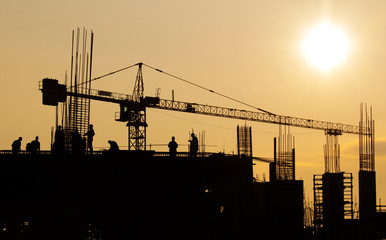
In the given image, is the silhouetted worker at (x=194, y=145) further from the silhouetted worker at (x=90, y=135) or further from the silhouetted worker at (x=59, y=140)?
the silhouetted worker at (x=59, y=140)

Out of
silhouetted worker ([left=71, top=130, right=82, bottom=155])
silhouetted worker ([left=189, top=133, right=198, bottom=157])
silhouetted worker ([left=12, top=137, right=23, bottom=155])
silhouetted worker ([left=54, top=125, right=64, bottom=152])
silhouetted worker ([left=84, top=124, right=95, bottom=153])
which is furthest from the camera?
silhouetted worker ([left=189, top=133, right=198, bottom=157])

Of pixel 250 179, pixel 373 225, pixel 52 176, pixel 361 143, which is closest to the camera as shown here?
pixel 52 176

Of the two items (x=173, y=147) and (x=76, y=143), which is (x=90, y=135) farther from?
(x=173, y=147)

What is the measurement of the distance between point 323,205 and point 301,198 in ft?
6.74

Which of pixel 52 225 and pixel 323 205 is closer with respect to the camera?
pixel 52 225

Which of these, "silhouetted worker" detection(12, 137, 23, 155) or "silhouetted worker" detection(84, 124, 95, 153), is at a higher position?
"silhouetted worker" detection(84, 124, 95, 153)

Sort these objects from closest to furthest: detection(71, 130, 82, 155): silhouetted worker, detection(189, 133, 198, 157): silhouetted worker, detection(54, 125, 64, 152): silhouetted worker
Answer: detection(71, 130, 82, 155): silhouetted worker → detection(54, 125, 64, 152): silhouetted worker → detection(189, 133, 198, 157): silhouetted worker

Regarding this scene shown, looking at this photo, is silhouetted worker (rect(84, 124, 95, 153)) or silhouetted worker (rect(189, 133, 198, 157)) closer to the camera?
silhouetted worker (rect(84, 124, 95, 153))

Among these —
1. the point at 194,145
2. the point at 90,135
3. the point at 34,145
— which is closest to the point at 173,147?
the point at 194,145

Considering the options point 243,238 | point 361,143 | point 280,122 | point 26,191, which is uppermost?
point 280,122

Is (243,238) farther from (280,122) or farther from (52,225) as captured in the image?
(280,122)

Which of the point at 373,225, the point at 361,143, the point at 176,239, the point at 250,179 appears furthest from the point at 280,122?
the point at 176,239

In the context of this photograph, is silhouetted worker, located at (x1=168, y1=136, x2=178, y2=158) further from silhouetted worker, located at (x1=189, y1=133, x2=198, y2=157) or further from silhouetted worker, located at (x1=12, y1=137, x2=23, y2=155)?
silhouetted worker, located at (x1=12, y1=137, x2=23, y2=155)

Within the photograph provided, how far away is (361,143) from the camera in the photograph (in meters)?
59.0
